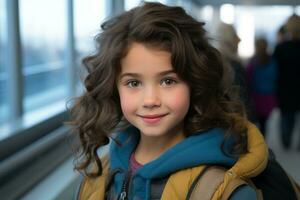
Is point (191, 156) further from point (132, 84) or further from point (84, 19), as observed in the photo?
point (84, 19)

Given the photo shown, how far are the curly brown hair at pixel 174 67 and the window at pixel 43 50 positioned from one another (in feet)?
4.61

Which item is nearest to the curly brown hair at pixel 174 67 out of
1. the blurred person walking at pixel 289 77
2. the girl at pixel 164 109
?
the girl at pixel 164 109

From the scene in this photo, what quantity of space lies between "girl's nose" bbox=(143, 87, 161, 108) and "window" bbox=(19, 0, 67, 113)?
1.61 meters

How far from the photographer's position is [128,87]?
1.11 meters

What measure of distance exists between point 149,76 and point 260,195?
355 mm

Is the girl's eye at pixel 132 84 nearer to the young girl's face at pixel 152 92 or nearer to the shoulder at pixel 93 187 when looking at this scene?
the young girl's face at pixel 152 92

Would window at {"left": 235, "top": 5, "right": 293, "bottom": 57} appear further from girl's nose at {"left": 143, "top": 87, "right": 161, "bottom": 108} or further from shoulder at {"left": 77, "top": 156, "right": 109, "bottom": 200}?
girl's nose at {"left": 143, "top": 87, "right": 161, "bottom": 108}

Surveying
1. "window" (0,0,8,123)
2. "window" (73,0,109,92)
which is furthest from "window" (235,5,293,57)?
"window" (0,0,8,123)

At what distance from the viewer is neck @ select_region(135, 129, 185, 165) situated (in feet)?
3.87

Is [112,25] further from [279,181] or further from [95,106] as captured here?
[279,181]

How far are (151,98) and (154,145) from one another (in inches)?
7.1

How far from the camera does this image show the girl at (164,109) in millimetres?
1055

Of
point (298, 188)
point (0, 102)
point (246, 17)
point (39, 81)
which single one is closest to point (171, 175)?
point (298, 188)


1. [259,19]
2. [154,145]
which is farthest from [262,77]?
[259,19]
